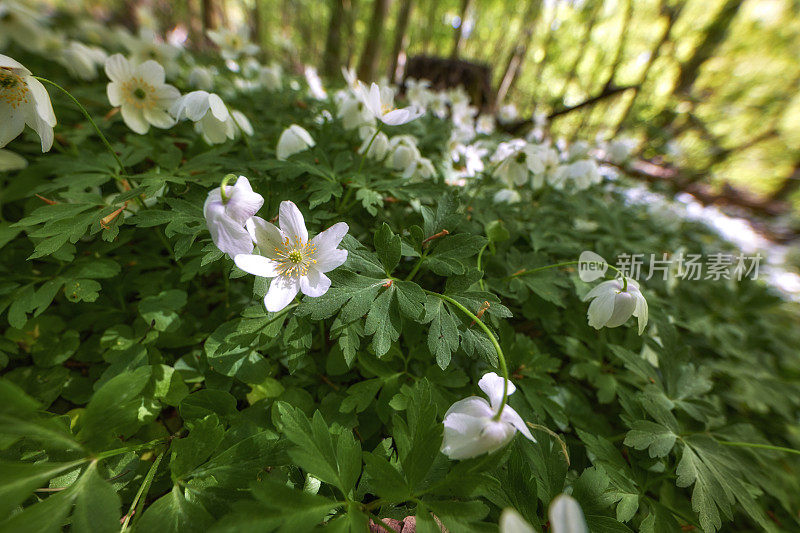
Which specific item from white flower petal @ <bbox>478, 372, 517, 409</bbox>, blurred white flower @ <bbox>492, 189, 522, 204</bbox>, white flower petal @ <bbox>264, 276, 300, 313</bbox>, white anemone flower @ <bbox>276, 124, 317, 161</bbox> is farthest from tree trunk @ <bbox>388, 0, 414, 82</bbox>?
white flower petal @ <bbox>478, 372, 517, 409</bbox>

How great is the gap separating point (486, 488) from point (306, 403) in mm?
606

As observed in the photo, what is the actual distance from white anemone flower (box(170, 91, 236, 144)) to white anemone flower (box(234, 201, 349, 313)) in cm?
61

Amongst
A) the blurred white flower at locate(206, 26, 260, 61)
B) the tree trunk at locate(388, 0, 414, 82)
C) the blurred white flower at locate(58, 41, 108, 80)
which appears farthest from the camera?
the tree trunk at locate(388, 0, 414, 82)

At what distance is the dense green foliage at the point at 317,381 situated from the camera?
0.80m

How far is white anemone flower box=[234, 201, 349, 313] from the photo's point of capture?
0.96 m

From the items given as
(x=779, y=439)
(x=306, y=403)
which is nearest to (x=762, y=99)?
(x=779, y=439)

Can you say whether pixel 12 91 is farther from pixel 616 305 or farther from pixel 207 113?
pixel 616 305

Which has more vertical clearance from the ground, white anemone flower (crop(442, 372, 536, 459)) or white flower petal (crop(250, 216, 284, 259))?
white flower petal (crop(250, 216, 284, 259))

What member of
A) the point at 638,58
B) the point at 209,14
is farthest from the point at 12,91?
the point at 638,58

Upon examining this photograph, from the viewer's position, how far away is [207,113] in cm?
139

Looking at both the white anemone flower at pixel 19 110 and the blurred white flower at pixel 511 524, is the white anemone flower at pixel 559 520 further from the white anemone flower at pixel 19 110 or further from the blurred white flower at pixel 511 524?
the white anemone flower at pixel 19 110

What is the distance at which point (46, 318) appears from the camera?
1223 millimetres

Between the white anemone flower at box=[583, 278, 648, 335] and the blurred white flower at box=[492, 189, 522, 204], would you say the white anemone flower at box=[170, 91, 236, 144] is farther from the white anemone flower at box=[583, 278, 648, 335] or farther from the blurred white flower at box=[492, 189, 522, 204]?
the white anemone flower at box=[583, 278, 648, 335]

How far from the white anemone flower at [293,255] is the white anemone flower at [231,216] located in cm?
7
